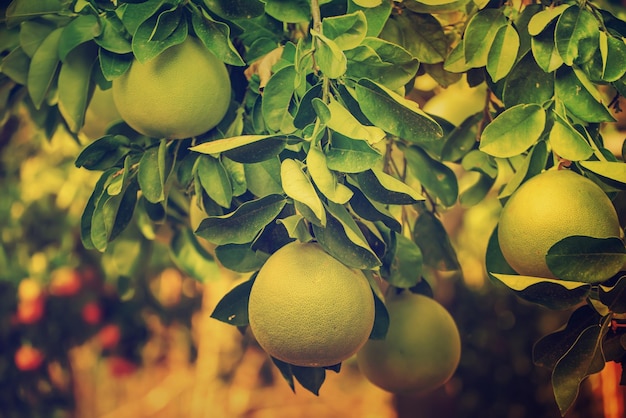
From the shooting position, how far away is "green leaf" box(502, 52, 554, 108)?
1.02 m

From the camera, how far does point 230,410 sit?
129 inches

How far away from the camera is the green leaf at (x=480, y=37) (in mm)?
1040

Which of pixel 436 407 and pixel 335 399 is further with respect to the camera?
pixel 335 399

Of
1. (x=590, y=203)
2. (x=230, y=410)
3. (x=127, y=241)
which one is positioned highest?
(x=590, y=203)

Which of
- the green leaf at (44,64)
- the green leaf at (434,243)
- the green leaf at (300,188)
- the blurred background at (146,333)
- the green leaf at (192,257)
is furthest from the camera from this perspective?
the blurred background at (146,333)

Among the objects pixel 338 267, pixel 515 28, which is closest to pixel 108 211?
pixel 338 267

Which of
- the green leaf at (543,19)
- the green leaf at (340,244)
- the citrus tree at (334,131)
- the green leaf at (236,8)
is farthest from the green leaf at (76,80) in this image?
the green leaf at (543,19)

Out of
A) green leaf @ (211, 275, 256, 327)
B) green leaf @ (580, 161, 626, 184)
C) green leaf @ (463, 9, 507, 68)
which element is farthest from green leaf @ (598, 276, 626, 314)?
green leaf @ (211, 275, 256, 327)

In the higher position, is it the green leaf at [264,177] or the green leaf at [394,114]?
the green leaf at [394,114]

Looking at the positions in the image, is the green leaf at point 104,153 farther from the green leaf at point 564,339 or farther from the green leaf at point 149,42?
the green leaf at point 564,339

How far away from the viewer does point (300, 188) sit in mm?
811

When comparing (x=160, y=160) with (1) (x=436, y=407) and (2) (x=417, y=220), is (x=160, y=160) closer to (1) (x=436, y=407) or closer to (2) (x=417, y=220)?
(2) (x=417, y=220)

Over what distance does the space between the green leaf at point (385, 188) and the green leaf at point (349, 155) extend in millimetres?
31

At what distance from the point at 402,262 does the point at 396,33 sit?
0.37 metres
